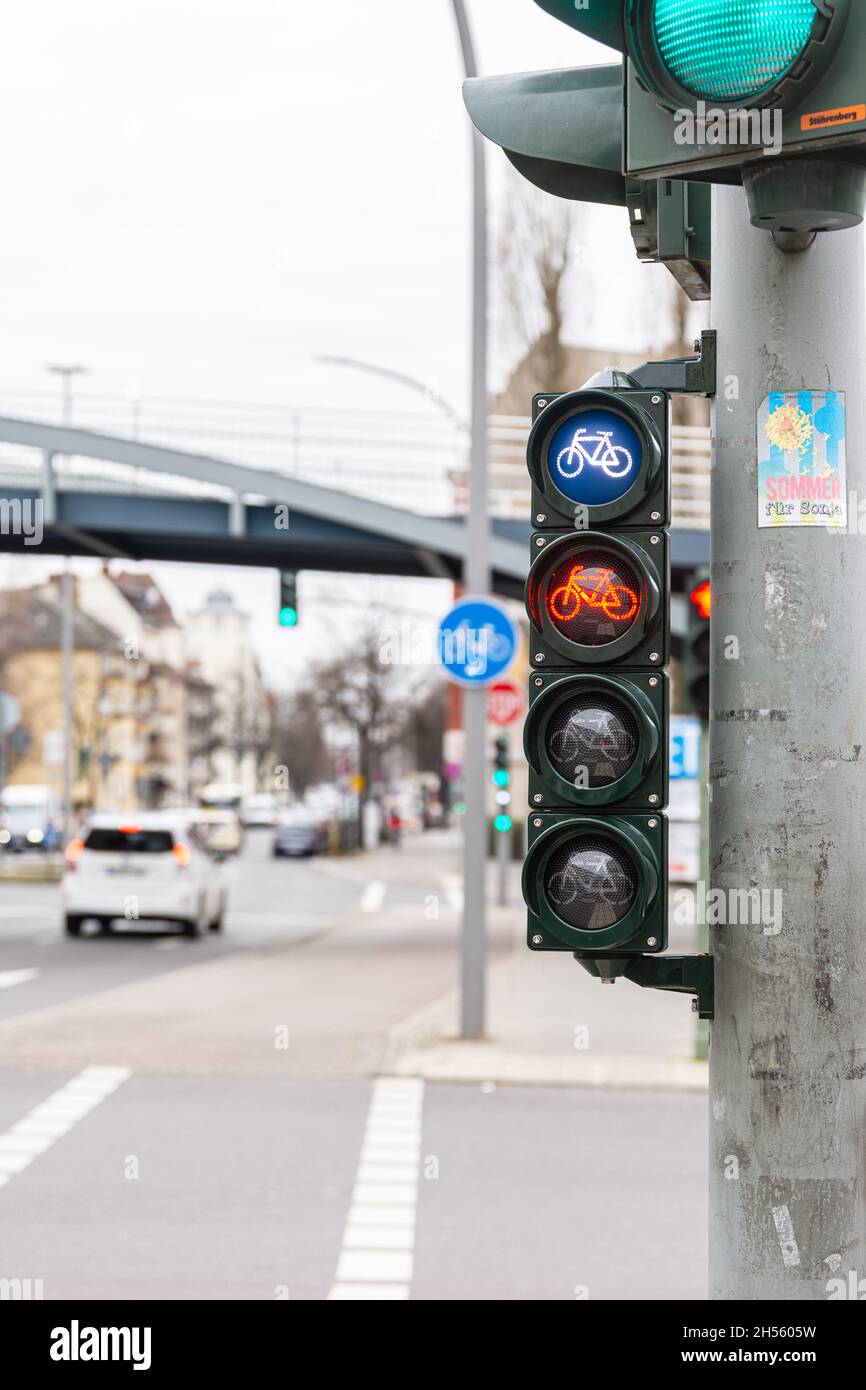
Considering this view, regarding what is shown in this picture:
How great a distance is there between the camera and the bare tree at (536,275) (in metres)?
37.5

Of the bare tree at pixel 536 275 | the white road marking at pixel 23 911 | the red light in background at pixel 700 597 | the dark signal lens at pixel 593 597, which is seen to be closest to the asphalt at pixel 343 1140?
the red light in background at pixel 700 597

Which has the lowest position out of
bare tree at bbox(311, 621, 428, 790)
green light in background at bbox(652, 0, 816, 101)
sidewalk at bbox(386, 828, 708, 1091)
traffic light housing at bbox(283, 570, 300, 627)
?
sidewalk at bbox(386, 828, 708, 1091)

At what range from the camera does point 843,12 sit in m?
3.03

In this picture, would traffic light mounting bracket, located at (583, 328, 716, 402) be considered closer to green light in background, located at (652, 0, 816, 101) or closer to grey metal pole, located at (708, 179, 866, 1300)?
grey metal pole, located at (708, 179, 866, 1300)

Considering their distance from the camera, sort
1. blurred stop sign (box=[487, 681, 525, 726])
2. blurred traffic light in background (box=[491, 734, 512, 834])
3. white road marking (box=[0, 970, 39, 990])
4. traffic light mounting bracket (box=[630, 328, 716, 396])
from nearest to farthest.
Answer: traffic light mounting bracket (box=[630, 328, 716, 396]) < white road marking (box=[0, 970, 39, 990]) < blurred stop sign (box=[487, 681, 525, 726]) < blurred traffic light in background (box=[491, 734, 512, 834])

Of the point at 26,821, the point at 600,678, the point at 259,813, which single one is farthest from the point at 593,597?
the point at 259,813

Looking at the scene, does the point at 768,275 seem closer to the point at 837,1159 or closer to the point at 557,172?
the point at 557,172

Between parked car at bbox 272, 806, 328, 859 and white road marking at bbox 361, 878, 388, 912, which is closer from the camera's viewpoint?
white road marking at bbox 361, 878, 388, 912

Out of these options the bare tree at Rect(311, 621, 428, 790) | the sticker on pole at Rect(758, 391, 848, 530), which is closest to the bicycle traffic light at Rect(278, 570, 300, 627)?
the sticker on pole at Rect(758, 391, 848, 530)

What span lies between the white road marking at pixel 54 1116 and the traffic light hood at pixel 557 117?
5.57 meters

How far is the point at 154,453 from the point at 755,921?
64.2 ft

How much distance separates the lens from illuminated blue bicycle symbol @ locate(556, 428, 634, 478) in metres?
3.64

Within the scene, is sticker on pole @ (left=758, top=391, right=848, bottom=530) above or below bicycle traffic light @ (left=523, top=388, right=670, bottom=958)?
above

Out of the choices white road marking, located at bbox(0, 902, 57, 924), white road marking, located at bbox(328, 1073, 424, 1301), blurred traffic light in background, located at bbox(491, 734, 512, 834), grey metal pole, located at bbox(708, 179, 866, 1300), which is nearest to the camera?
grey metal pole, located at bbox(708, 179, 866, 1300)
